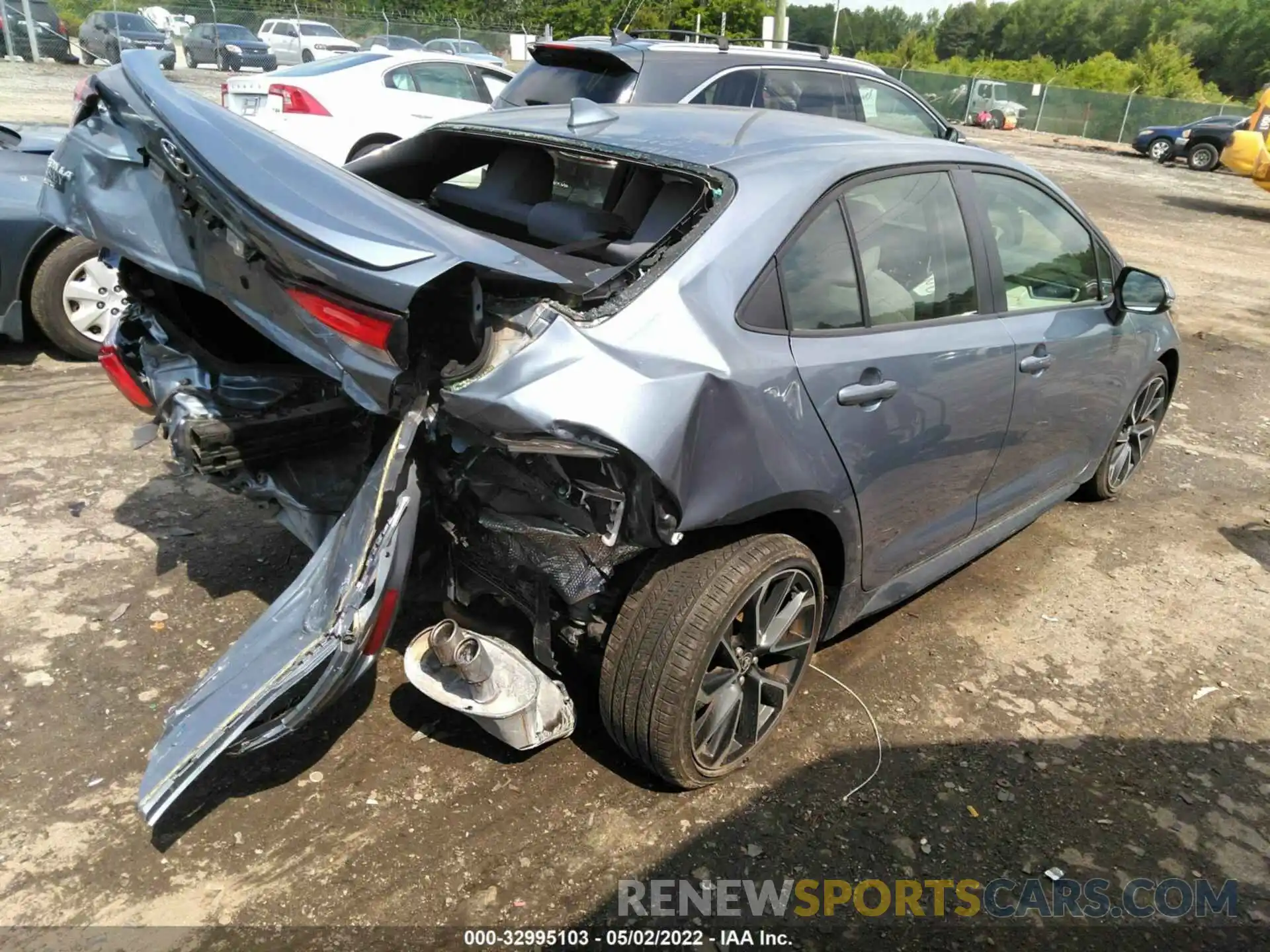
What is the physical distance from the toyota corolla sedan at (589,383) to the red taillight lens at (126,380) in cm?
1

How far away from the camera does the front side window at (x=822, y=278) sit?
257 cm

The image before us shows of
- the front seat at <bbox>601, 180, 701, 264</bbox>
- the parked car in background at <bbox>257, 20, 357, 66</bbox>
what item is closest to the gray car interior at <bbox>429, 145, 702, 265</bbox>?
the front seat at <bbox>601, 180, 701, 264</bbox>

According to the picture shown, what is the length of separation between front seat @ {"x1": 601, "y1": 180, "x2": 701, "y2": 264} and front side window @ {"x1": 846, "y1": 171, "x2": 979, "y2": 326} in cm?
49

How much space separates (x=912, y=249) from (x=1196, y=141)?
2804cm

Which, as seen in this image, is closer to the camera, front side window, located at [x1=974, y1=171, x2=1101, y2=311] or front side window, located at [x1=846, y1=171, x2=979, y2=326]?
front side window, located at [x1=846, y1=171, x2=979, y2=326]

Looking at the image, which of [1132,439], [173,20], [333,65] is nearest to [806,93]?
[1132,439]

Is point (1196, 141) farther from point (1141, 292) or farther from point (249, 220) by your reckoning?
point (249, 220)

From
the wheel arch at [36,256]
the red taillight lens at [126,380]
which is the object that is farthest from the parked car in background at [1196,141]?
the red taillight lens at [126,380]

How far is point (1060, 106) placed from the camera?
132 ft

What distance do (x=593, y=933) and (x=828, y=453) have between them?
1.39 metres

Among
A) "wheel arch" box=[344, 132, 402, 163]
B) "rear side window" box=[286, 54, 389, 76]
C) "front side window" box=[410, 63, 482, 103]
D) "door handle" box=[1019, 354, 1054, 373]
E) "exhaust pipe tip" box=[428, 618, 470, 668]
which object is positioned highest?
"rear side window" box=[286, 54, 389, 76]

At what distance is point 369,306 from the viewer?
203cm

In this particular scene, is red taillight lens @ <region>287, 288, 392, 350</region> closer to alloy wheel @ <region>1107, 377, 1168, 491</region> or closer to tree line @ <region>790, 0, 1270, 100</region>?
alloy wheel @ <region>1107, 377, 1168, 491</region>

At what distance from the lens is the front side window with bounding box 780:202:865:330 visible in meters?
2.57
